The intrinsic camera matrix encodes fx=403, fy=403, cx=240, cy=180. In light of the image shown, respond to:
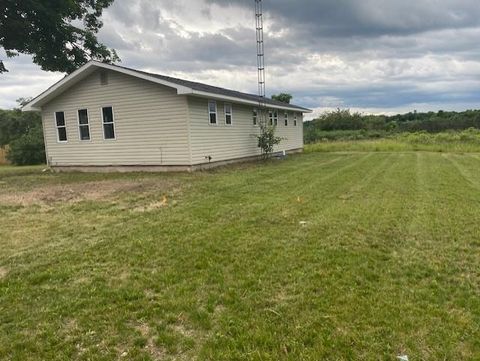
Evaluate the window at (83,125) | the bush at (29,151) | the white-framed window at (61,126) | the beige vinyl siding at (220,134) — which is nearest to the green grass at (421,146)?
the beige vinyl siding at (220,134)

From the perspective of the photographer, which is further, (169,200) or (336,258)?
(169,200)

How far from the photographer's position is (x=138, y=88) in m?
13.2

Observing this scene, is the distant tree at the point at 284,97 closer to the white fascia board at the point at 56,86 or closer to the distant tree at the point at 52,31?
the distant tree at the point at 52,31

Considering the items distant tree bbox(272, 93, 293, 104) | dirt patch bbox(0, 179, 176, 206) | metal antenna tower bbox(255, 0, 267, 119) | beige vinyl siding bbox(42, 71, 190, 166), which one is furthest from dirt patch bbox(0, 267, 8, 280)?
distant tree bbox(272, 93, 293, 104)

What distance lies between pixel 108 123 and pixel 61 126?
95.2 inches

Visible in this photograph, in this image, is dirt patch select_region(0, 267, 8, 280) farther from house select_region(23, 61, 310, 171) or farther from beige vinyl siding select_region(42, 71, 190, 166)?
beige vinyl siding select_region(42, 71, 190, 166)

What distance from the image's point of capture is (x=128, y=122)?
13.6 m

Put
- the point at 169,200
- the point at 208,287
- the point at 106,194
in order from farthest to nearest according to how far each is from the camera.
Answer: the point at 106,194
the point at 169,200
the point at 208,287

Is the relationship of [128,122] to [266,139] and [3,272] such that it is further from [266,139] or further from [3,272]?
[3,272]

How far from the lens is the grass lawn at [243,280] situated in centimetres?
269

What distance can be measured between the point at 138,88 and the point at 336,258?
10678mm

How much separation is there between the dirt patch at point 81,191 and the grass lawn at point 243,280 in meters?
0.94

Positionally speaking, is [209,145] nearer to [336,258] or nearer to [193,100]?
[193,100]

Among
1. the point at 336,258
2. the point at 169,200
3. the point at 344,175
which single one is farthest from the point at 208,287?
the point at 344,175
